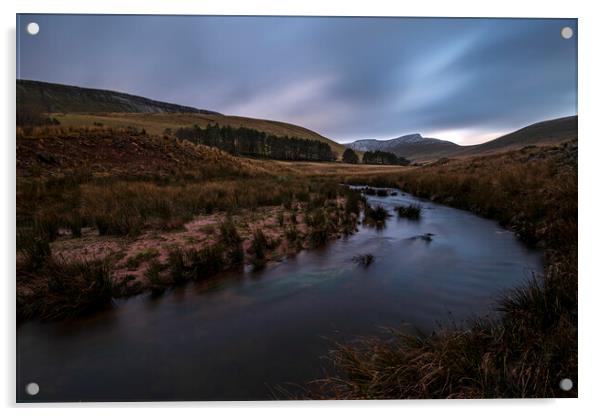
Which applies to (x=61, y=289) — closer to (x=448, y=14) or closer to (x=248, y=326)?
(x=248, y=326)

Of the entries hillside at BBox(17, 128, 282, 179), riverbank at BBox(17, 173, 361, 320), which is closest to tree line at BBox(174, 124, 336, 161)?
hillside at BBox(17, 128, 282, 179)

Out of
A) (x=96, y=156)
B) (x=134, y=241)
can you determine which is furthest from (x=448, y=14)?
(x=96, y=156)

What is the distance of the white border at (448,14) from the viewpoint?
3.15 metres

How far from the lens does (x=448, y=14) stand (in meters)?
3.57

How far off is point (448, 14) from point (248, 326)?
4604mm

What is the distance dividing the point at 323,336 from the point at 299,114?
360 cm

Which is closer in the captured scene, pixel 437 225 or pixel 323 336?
pixel 323 336

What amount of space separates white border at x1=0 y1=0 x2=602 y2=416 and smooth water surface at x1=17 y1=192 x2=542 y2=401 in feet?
1.38

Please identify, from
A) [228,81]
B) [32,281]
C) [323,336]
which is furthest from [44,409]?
[228,81]

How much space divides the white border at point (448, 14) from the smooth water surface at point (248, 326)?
42 cm

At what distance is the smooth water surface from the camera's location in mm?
2688

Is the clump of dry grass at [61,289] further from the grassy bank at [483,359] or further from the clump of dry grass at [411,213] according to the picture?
the clump of dry grass at [411,213]
